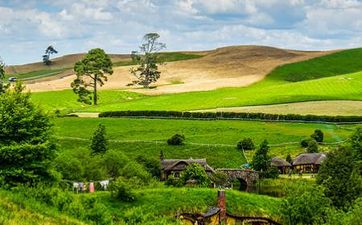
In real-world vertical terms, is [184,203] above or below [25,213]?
below

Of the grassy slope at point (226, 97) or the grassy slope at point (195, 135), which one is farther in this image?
the grassy slope at point (226, 97)

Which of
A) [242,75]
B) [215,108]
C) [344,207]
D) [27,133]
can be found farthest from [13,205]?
[242,75]

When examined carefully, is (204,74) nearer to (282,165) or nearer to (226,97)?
(226,97)

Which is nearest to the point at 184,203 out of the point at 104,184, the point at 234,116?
the point at 104,184

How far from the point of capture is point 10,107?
5119 cm

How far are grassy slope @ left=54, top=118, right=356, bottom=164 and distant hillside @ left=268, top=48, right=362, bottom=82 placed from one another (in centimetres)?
6758

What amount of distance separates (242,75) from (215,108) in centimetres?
5286

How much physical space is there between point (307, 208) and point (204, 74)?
133 m

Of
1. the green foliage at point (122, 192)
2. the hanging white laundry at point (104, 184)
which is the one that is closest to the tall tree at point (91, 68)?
the hanging white laundry at point (104, 184)

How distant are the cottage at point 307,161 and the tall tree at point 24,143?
41.3 m

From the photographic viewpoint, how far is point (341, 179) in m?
56.3

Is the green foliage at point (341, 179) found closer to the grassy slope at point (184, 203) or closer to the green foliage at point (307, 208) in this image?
the green foliage at point (307, 208)

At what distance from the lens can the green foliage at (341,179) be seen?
5369 centimetres

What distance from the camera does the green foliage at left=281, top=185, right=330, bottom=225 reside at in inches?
1885
